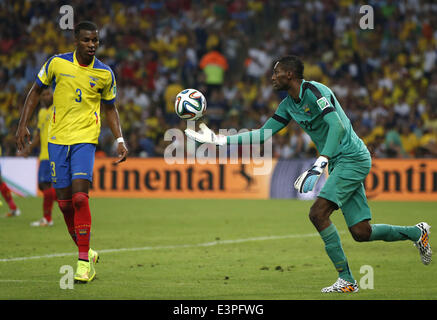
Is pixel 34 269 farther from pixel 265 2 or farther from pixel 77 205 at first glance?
pixel 265 2

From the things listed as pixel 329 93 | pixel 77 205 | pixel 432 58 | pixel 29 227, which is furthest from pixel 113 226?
pixel 432 58

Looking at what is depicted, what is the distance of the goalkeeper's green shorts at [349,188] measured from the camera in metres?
7.57

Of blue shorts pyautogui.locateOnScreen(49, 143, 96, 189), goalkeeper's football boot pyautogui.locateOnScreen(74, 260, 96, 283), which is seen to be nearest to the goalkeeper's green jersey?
blue shorts pyautogui.locateOnScreen(49, 143, 96, 189)

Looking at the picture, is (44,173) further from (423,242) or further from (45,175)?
(423,242)

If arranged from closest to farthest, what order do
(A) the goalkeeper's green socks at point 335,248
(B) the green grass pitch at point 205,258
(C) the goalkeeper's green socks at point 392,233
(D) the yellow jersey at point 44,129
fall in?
(A) the goalkeeper's green socks at point 335,248 → (B) the green grass pitch at point 205,258 → (C) the goalkeeper's green socks at point 392,233 → (D) the yellow jersey at point 44,129

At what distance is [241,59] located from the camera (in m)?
27.6

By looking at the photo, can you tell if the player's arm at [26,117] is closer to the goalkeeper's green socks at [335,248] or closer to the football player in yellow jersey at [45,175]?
the goalkeeper's green socks at [335,248]

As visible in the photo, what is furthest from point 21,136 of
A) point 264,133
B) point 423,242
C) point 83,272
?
point 423,242

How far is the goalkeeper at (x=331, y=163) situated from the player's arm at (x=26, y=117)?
1778 mm

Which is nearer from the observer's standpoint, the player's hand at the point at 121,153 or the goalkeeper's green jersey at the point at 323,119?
the goalkeeper's green jersey at the point at 323,119

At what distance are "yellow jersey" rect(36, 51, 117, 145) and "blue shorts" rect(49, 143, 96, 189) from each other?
0.07 meters

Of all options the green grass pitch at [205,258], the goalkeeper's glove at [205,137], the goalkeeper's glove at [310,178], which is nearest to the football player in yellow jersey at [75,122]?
the green grass pitch at [205,258]

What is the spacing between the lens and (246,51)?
2761cm

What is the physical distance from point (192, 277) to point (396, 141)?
1447 cm
